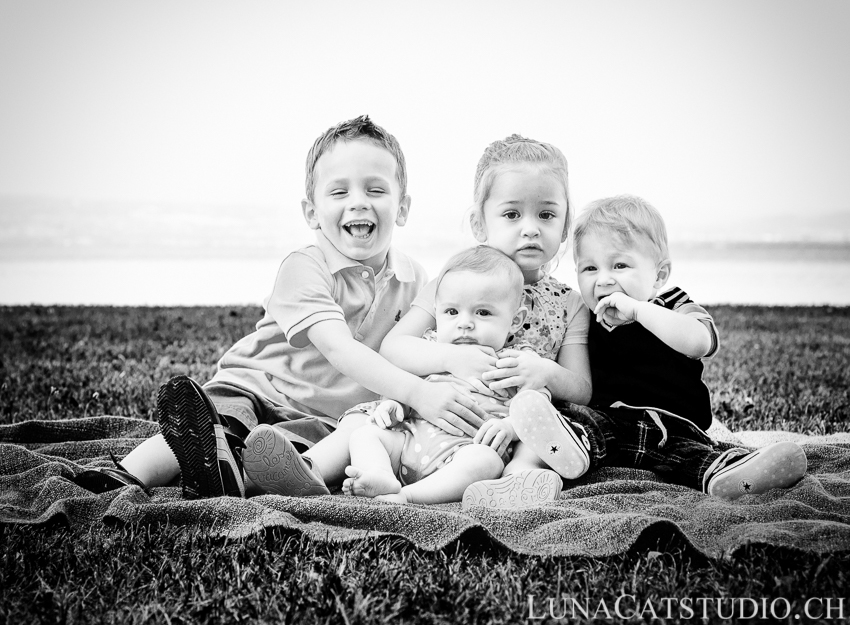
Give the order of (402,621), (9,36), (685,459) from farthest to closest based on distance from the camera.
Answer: (9,36)
(685,459)
(402,621)

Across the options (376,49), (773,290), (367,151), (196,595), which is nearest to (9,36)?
(376,49)

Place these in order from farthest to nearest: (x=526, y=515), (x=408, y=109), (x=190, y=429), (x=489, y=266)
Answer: (x=408, y=109), (x=489, y=266), (x=190, y=429), (x=526, y=515)

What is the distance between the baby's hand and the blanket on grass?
387 mm

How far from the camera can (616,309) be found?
2.90 m

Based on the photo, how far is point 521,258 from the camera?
2908mm

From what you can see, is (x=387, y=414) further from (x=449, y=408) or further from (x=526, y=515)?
(x=526, y=515)

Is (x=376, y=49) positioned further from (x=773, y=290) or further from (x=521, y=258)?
(x=521, y=258)

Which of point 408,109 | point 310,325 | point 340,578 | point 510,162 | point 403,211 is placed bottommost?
point 340,578

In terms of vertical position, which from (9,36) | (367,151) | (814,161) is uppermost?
(9,36)

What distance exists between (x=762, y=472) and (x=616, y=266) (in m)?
0.90

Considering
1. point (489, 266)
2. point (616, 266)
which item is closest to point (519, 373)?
point (489, 266)

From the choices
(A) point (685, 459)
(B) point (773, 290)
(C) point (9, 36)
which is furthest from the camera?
(C) point (9, 36)

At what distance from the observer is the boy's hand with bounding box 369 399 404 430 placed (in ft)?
8.68

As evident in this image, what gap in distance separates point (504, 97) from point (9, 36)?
44.2ft
